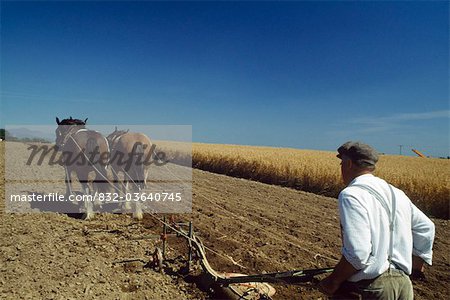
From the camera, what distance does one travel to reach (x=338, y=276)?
2.26 metres

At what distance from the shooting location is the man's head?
2424 mm

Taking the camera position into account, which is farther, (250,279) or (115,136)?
(115,136)

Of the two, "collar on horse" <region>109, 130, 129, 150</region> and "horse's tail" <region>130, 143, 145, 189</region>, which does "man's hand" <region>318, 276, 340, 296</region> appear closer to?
"horse's tail" <region>130, 143, 145, 189</region>

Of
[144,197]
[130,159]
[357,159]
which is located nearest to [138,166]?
[130,159]

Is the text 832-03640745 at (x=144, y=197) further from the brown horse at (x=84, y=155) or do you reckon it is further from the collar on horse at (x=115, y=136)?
the collar on horse at (x=115, y=136)

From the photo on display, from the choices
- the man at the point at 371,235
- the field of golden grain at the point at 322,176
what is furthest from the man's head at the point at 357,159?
the field of golden grain at the point at 322,176

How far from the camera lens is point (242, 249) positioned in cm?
607

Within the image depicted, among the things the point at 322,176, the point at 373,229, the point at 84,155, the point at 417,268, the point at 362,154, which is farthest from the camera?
the point at 322,176

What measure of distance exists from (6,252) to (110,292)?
80.1 inches

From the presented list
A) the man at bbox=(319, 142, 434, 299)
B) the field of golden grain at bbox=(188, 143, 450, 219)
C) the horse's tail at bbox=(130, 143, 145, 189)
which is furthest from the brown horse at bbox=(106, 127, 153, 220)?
the field of golden grain at bbox=(188, 143, 450, 219)

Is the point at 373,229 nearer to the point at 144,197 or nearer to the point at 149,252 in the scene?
the point at 149,252

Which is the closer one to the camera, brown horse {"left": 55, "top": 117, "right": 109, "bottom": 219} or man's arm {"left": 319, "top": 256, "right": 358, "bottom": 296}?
man's arm {"left": 319, "top": 256, "right": 358, "bottom": 296}

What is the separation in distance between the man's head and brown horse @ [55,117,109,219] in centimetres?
660

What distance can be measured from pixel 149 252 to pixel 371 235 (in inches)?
176
